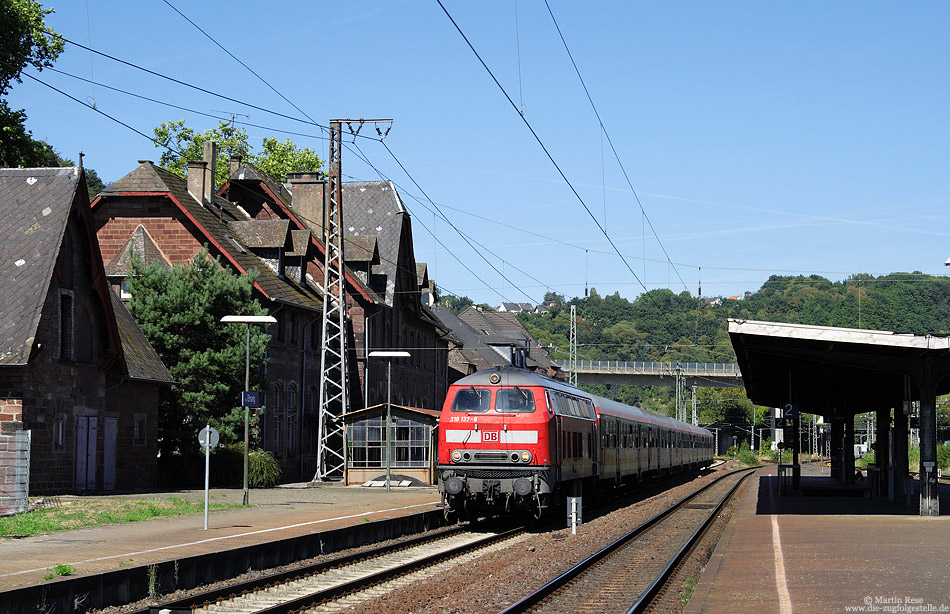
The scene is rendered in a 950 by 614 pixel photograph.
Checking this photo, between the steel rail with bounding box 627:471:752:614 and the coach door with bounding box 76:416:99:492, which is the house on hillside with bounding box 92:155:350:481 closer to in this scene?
the coach door with bounding box 76:416:99:492

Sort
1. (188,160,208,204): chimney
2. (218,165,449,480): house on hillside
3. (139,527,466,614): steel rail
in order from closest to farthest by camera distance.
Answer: (139,527,466,614): steel rail, (188,160,208,204): chimney, (218,165,449,480): house on hillside

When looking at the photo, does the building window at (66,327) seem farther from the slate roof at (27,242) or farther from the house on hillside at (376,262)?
the house on hillside at (376,262)

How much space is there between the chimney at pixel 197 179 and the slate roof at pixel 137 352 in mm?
11143

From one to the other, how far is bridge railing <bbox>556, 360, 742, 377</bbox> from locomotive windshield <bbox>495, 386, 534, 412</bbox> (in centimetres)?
6781

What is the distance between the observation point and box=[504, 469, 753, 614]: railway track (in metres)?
13.2

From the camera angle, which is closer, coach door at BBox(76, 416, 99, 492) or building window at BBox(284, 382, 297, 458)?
coach door at BBox(76, 416, 99, 492)

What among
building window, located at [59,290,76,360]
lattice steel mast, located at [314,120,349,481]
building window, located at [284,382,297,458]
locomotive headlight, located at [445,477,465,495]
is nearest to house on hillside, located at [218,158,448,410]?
building window, located at [284,382,297,458]

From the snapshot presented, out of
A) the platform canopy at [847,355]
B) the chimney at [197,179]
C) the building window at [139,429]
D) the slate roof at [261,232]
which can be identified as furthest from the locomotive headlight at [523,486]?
the chimney at [197,179]

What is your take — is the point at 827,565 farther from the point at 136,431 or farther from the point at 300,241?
the point at 300,241

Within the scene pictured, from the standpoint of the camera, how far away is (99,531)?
63.4ft

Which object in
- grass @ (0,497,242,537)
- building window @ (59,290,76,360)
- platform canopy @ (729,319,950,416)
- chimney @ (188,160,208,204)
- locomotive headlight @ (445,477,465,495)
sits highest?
chimney @ (188,160,208,204)

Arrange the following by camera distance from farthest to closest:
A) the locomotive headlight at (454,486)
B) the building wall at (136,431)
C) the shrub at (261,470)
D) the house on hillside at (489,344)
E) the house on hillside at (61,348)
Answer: the house on hillside at (489,344)
the shrub at (261,470)
the building wall at (136,431)
the house on hillside at (61,348)
the locomotive headlight at (454,486)

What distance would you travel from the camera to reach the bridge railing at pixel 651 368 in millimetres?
92188

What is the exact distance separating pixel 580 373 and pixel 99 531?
75.2 metres
